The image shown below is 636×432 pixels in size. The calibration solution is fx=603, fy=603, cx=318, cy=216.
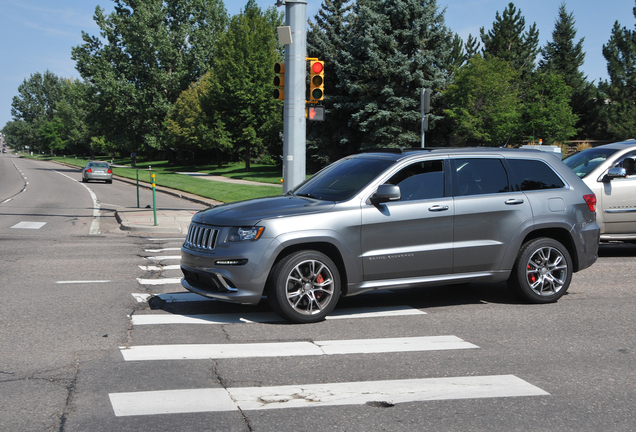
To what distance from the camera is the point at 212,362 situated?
4.97m

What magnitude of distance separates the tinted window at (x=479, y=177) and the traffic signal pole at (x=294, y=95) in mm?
6808

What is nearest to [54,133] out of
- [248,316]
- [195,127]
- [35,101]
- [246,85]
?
[35,101]

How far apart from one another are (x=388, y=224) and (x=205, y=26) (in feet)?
230

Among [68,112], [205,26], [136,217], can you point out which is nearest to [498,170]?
[136,217]

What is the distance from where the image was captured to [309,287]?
617 centimetres

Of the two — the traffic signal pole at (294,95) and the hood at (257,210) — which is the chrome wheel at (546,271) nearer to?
the hood at (257,210)

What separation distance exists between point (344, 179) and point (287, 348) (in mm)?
2334

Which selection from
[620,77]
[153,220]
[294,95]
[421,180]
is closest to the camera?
[421,180]

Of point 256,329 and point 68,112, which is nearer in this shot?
point 256,329

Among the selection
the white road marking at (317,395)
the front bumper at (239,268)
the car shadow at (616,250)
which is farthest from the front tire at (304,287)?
the car shadow at (616,250)

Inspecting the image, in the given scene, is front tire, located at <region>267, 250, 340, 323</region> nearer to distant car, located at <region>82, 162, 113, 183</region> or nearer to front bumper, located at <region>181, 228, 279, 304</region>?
front bumper, located at <region>181, 228, 279, 304</region>

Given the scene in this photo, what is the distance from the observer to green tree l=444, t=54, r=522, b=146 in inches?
1292

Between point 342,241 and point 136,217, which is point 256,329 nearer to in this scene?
point 342,241

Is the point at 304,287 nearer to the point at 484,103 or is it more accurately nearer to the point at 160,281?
the point at 160,281
